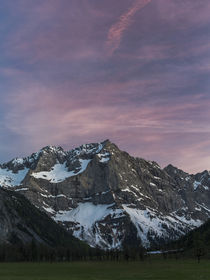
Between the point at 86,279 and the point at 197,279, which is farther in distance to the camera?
the point at 86,279

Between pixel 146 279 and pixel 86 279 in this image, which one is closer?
pixel 146 279

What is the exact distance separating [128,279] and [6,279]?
97.6ft

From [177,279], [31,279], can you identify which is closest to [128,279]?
[177,279]

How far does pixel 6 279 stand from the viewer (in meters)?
93.8

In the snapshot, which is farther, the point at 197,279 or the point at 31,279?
the point at 31,279

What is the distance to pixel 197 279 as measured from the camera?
8638 cm

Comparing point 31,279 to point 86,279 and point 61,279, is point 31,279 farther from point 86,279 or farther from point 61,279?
point 86,279

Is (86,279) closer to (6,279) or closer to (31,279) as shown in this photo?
(31,279)

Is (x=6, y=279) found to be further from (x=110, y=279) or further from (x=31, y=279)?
(x=110, y=279)

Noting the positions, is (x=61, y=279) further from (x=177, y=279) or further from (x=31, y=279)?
(x=177, y=279)

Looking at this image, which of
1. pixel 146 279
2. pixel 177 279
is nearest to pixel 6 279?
pixel 146 279

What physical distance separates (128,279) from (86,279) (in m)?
11.6

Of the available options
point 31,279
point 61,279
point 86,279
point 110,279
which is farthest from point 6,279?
point 110,279

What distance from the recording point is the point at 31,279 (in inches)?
3730
